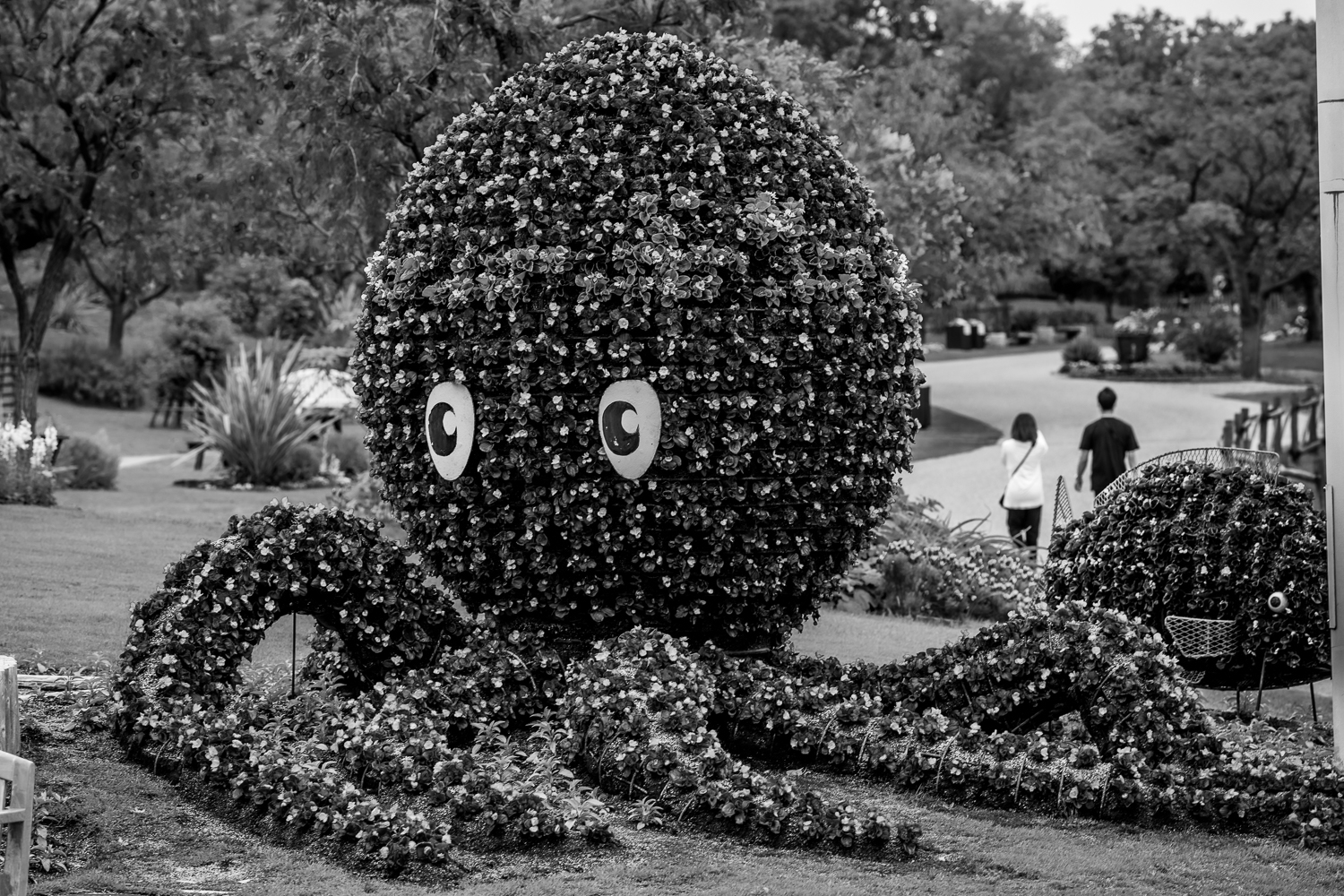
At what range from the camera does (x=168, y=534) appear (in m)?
11.6

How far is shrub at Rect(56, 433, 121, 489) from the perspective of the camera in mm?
16203

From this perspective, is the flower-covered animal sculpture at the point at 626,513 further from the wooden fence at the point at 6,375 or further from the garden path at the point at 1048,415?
the wooden fence at the point at 6,375

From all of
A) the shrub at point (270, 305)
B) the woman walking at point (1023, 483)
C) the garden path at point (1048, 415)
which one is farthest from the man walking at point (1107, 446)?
the shrub at point (270, 305)

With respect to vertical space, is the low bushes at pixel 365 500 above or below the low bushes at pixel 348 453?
below

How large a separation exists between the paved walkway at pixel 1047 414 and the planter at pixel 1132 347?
1528 mm

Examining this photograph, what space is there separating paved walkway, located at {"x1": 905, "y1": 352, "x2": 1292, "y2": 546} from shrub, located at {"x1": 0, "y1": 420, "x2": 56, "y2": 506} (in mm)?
7565

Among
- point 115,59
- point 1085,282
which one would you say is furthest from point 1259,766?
point 1085,282

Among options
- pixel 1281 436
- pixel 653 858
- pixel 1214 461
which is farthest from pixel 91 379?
pixel 653 858

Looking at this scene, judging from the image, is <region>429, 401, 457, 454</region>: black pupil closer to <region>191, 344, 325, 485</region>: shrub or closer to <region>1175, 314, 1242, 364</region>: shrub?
<region>191, 344, 325, 485</region>: shrub

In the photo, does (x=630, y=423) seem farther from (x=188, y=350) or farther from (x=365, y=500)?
(x=188, y=350)

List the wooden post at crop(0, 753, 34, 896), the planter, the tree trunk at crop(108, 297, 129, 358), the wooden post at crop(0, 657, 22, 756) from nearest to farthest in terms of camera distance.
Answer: the wooden post at crop(0, 753, 34, 896)
the wooden post at crop(0, 657, 22, 756)
the tree trunk at crop(108, 297, 129, 358)
the planter

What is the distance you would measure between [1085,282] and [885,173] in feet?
142

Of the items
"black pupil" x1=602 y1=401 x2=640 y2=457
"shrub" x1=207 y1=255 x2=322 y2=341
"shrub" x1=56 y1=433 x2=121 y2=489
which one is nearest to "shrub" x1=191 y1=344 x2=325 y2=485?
"shrub" x1=56 y1=433 x2=121 y2=489

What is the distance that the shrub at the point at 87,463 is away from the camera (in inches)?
638
